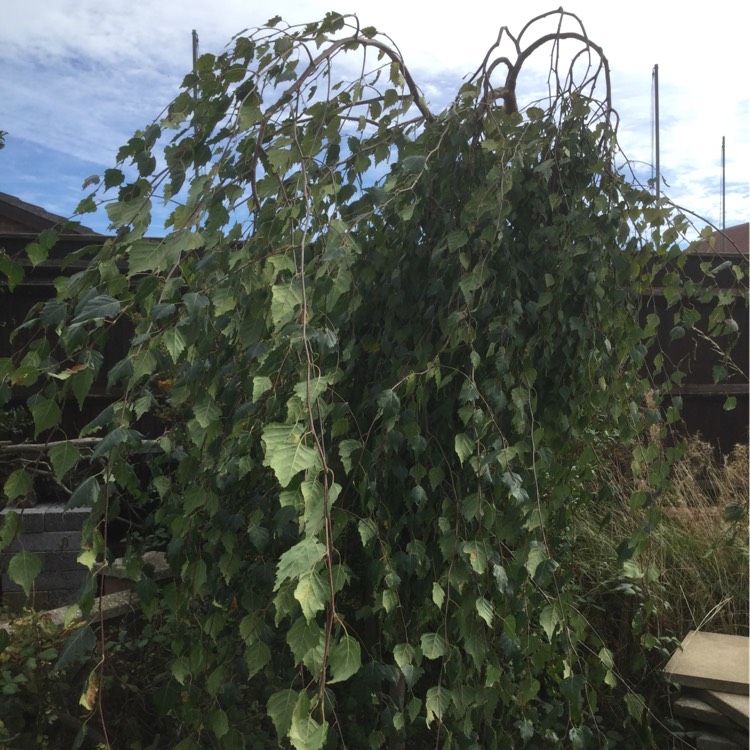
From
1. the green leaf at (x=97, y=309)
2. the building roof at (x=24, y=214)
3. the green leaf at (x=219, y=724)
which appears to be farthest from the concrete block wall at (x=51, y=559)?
the building roof at (x=24, y=214)

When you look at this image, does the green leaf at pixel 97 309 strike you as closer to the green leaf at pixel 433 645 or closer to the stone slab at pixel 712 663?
the green leaf at pixel 433 645

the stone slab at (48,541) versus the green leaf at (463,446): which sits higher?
the green leaf at (463,446)

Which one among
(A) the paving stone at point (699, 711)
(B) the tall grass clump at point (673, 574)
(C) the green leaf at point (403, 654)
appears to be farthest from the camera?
(B) the tall grass clump at point (673, 574)

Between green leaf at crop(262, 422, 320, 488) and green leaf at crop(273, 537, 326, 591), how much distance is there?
0.25 feet

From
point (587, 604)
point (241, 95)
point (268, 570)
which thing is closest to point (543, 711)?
point (587, 604)

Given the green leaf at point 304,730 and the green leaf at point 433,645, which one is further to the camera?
the green leaf at point 433,645

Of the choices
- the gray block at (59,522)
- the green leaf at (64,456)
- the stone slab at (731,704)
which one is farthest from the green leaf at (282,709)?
the gray block at (59,522)

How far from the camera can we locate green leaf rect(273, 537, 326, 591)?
2.96 ft

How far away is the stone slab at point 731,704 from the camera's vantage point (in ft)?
6.73

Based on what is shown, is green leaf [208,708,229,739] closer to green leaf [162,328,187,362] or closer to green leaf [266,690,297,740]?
green leaf [266,690,297,740]

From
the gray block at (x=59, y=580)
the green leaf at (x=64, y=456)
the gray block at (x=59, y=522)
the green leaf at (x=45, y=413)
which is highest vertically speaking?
the green leaf at (x=45, y=413)

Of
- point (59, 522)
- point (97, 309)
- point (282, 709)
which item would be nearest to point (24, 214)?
point (59, 522)

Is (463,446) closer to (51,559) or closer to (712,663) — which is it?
(712,663)

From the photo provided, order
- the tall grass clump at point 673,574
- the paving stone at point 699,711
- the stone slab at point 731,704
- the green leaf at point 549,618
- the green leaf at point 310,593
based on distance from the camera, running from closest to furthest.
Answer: the green leaf at point 310,593
the green leaf at point 549,618
the stone slab at point 731,704
the paving stone at point 699,711
the tall grass clump at point 673,574
